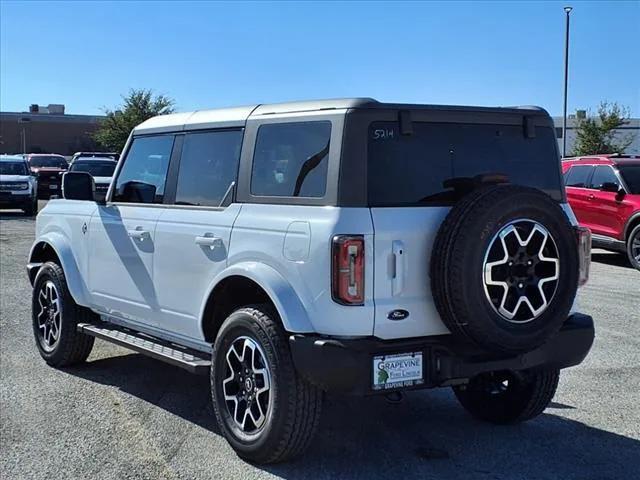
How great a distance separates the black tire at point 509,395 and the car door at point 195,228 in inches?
74.4

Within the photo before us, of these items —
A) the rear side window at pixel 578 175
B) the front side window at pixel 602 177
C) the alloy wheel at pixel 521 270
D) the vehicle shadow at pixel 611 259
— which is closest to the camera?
the alloy wheel at pixel 521 270

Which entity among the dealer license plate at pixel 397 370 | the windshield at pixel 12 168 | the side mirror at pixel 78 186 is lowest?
the dealer license plate at pixel 397 370

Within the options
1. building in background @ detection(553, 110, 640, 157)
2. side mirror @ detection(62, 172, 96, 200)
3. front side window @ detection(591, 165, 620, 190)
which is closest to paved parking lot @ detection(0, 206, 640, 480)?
side mirror @ detection(62, 172, 96, 200)

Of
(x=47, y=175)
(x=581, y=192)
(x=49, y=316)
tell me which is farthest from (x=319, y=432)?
(x=47, y=175)

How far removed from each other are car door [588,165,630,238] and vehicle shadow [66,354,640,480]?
8.20 meters

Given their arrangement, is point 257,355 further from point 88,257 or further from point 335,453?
point 88,257

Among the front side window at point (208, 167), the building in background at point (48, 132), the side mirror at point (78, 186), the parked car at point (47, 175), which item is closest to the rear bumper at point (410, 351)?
the front side window at point (208, 167)

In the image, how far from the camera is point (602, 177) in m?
13.7

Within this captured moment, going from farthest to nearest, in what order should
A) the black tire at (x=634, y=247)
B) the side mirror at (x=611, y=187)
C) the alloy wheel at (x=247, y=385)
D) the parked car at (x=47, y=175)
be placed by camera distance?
the parked car at (x=47, y=175) < the side mirror at (x=611, y=187) < the black tire at (x=634, y=247) < the alloy wheel at (x=247, y=385)

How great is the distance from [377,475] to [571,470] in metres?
1.11

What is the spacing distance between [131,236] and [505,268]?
9.16 ft

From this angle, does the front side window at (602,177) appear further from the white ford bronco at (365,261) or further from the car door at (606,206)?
the white ford bronco at (365,261)

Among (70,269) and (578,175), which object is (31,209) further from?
(70,269)

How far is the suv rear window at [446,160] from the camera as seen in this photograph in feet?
13.8
